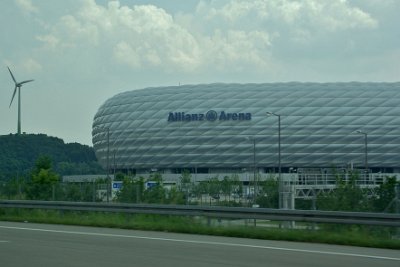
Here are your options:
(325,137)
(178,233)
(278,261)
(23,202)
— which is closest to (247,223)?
(178,233)

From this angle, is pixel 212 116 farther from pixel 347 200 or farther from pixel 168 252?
pixel 168 252

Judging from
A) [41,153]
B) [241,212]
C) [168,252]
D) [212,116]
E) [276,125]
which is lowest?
[168,252]

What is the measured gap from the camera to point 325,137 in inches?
4331

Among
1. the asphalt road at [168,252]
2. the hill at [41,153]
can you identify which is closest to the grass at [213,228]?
the asphalt road at [168,252]

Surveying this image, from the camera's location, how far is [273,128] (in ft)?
363

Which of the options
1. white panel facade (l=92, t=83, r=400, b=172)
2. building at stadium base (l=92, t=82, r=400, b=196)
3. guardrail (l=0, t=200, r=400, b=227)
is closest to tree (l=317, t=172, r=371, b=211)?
guardrail (l=0, t=200, r=400, b=227)

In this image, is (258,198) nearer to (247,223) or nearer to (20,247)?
(247,223)

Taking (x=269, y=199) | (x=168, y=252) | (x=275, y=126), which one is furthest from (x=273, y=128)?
(x=168, y=252)

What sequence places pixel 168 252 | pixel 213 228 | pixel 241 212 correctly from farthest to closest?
pixel 213 228 → pixel 241 212 → pixel 168 252

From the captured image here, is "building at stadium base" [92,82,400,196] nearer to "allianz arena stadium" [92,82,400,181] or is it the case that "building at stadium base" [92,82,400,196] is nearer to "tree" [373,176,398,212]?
"allianz arena stadium" [92,82,400,181]

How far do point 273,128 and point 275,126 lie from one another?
16.7 inches

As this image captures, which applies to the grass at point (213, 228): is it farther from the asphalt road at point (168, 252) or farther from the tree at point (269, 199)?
the tree at point (269, 199)

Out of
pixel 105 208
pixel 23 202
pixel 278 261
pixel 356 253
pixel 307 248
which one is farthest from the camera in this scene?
pixel 23 202

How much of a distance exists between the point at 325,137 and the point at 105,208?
8710 cm
